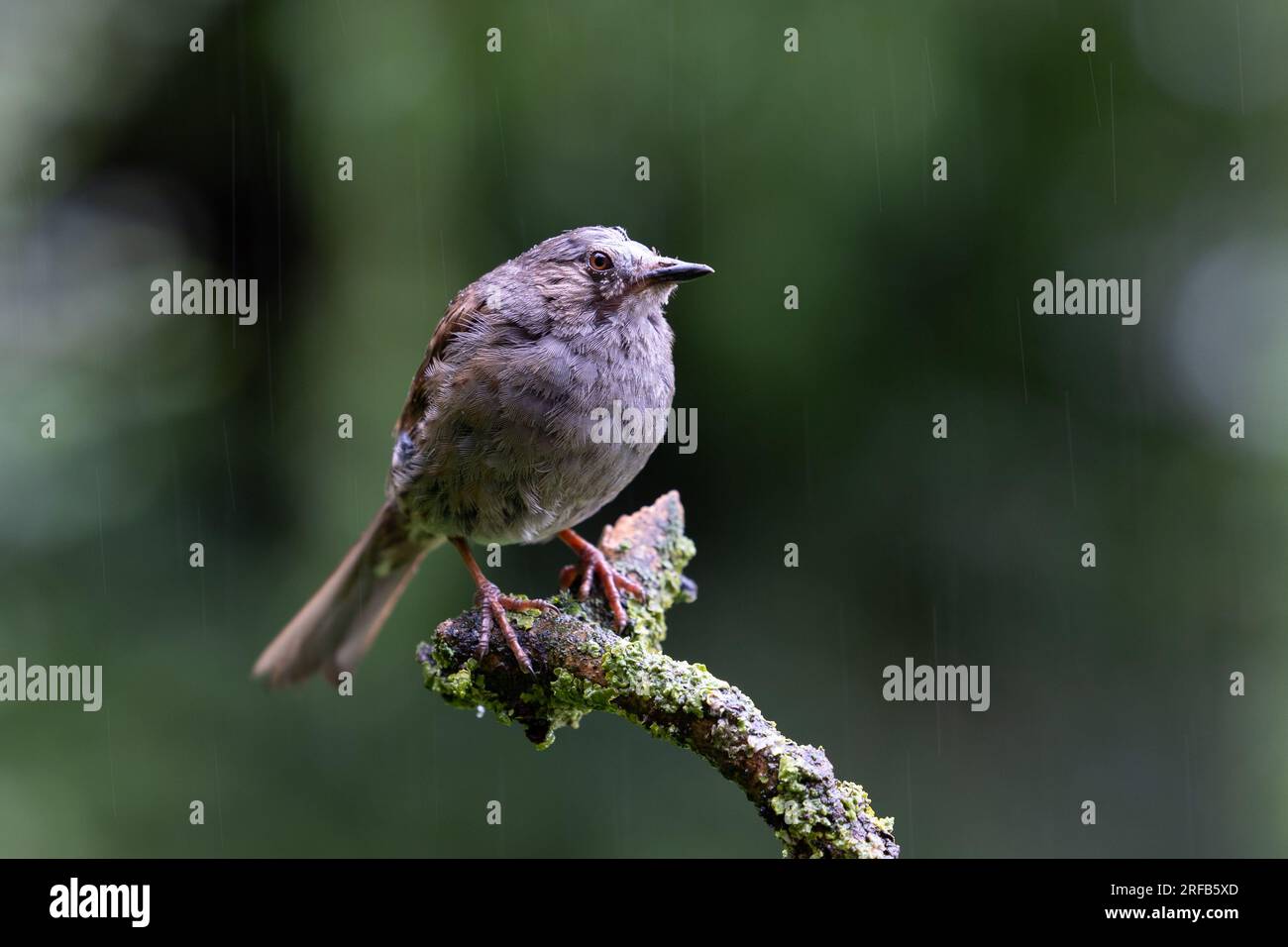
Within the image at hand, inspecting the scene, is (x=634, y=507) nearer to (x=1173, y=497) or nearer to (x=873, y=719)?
(x=873, y=719)

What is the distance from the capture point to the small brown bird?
375cm

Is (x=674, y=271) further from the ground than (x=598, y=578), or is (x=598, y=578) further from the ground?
(x=674, y=271)

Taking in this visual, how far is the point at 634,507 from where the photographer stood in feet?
18.1

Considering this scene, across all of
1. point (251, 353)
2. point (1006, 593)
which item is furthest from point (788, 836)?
point (251, 353)

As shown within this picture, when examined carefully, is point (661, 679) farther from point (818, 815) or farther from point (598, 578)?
point (598, 578)

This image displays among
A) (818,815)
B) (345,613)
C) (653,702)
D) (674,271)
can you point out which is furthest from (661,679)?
(345,613)
